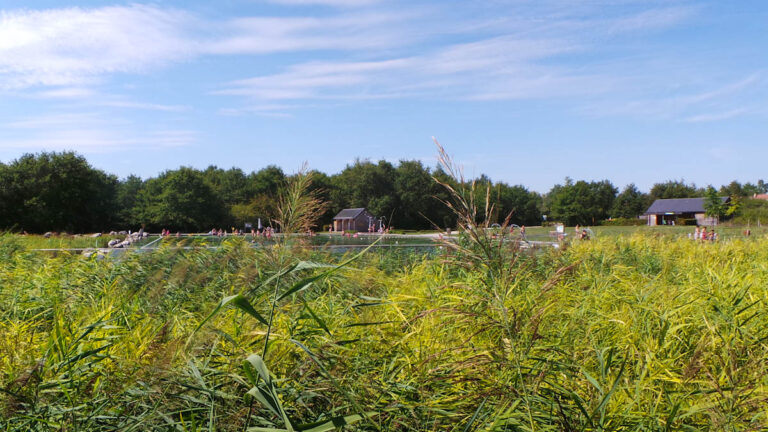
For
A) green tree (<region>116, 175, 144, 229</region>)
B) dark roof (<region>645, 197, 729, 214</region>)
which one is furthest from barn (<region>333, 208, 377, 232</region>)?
dark roof (<region>645, 197, 729, 214</region>)

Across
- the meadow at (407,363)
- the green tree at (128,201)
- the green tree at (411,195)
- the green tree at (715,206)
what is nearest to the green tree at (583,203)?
the green tree at (715,206)

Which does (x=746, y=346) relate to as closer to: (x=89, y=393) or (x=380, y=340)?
(x=380, y=340)

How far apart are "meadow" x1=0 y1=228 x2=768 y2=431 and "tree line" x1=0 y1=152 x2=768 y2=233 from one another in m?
23.3

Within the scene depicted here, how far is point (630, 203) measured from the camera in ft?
273

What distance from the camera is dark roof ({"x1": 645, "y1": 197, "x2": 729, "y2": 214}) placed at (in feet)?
236

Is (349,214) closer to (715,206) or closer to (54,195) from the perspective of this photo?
(54,195)

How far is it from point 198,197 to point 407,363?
177 ft

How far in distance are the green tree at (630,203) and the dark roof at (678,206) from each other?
5650mm

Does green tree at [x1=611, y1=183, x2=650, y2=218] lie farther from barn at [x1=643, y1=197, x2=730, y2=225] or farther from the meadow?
the meadow

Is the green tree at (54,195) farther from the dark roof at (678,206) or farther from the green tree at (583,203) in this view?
the dark roof at (678,206)

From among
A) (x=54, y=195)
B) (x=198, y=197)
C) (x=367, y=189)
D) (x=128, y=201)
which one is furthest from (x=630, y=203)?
(x=54, y=195)

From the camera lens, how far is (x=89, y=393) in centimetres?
245

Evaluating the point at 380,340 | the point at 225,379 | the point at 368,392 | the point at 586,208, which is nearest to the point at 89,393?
the point at 225,379

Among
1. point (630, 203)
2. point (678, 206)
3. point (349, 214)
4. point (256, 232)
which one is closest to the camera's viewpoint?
point (256, 232)
